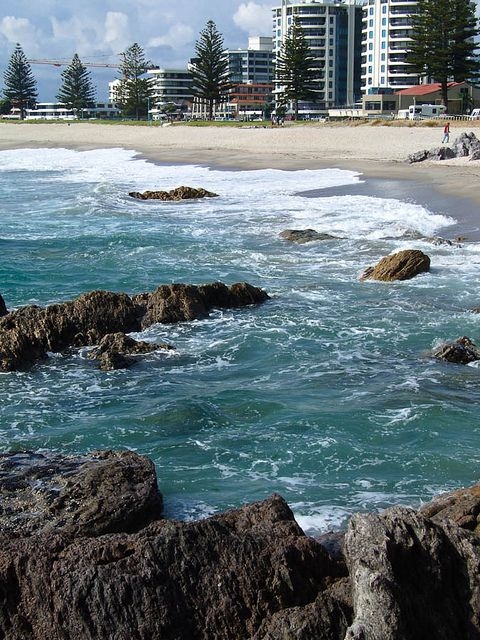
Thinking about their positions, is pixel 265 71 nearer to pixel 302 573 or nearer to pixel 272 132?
pixel 272 132

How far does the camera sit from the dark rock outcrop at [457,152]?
35.4 metres

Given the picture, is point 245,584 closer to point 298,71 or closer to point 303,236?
point 303,236

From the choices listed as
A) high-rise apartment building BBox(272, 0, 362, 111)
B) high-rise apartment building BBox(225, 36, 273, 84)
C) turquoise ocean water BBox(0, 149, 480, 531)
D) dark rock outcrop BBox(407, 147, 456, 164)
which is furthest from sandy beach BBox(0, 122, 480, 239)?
high-rise apartment building BBox(225, 36, 273, 84)

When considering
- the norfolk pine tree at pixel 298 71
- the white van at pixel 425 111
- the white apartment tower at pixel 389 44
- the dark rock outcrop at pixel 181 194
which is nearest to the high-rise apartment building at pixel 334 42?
the white apartment tower at pixel 389 44

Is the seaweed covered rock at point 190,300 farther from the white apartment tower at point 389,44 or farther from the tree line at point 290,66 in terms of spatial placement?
the white apartment tower at point 389,44

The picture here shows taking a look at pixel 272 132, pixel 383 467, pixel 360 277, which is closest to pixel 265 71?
pixel 272 132

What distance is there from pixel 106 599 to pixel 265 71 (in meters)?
145

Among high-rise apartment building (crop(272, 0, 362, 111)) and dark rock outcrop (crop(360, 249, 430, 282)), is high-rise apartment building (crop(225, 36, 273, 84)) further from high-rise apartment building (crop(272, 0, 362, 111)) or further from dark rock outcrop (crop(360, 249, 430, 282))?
dark rock outcrop (crop(360, 249, 430, 282))

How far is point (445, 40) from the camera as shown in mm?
60719

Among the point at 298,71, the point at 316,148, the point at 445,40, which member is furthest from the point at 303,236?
the point at 298,71

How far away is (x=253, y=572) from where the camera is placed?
186 inches

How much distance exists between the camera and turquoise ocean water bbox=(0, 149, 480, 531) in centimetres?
828

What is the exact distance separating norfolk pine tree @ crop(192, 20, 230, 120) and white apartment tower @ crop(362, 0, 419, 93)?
17.3m

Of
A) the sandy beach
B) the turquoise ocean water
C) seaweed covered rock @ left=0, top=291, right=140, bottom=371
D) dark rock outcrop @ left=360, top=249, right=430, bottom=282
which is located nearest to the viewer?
the turquoise ocean water
